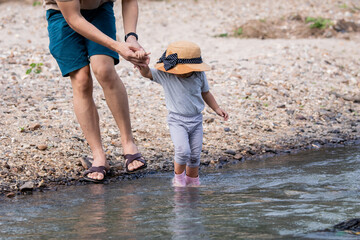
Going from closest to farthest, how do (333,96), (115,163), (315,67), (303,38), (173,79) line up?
(173,79) < (115,163) < (333,96) < (315,67) < (303,38)

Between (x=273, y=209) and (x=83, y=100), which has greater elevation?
(x=83, y=100)

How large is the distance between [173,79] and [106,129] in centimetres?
158

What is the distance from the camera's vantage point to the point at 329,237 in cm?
296

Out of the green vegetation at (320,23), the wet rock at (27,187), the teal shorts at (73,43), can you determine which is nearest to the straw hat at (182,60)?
→ the teal shorts at (73,43)

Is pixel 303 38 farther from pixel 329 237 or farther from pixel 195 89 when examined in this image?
pixel 329 237

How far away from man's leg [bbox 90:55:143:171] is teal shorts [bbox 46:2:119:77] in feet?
0.23

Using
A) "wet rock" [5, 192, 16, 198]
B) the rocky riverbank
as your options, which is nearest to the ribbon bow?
the rocky riverbank

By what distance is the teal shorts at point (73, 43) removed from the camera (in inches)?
172

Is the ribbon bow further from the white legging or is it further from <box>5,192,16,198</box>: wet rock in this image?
<box>5,192,16,198</box>: wet rock

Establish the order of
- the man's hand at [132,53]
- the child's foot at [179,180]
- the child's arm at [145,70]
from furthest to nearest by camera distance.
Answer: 1. the child's foot at [179,180]
2. the child's arm at [145,70]
3. the man's hand at [132,53]

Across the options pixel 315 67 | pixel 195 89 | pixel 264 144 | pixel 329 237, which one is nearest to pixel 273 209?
pixel 329 237

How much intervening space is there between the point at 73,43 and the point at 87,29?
42 cm

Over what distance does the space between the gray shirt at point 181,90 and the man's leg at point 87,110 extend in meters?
0.55

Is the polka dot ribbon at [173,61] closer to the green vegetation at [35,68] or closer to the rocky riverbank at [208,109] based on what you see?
the rocky riverbank at [208,109]
